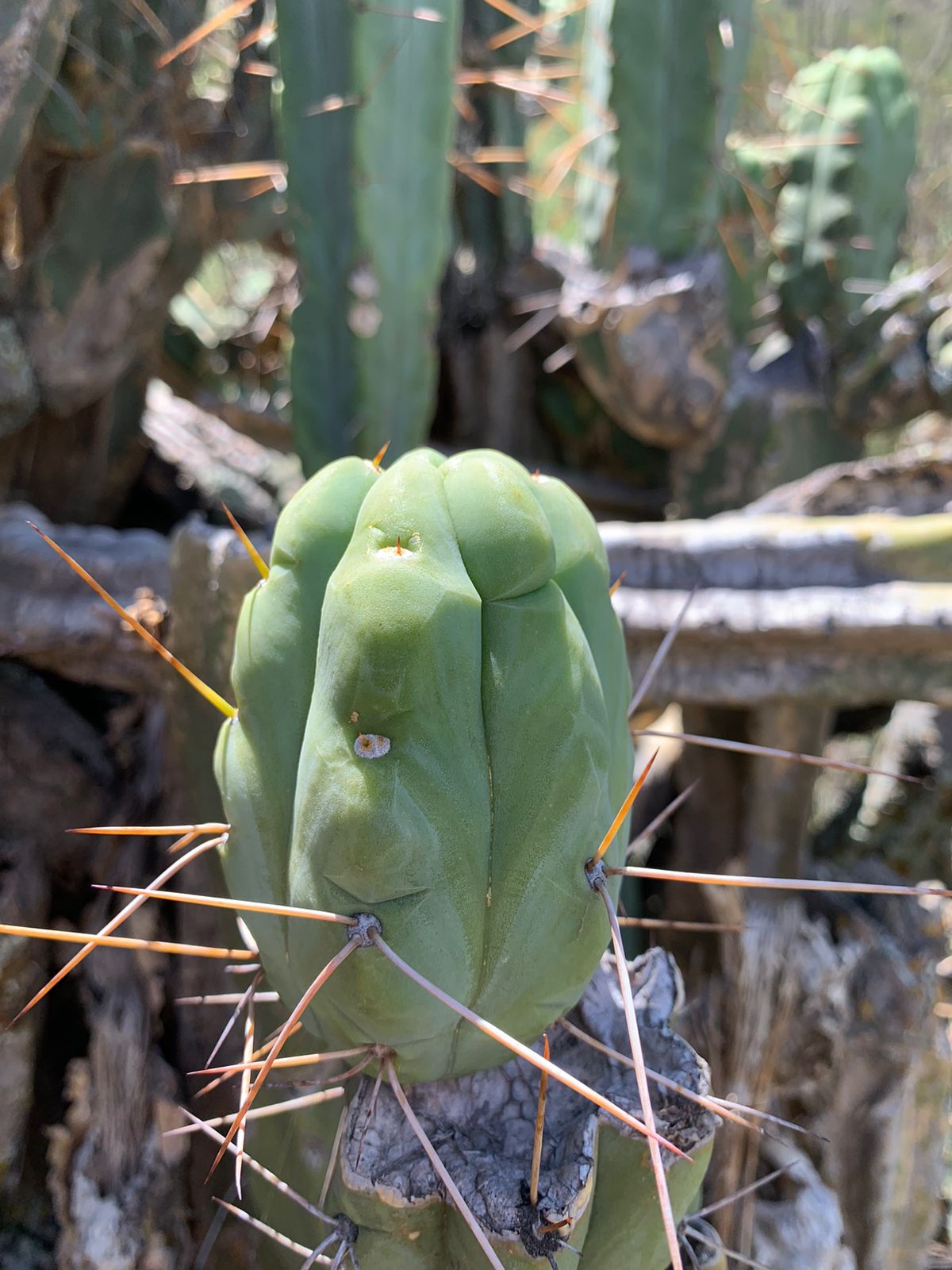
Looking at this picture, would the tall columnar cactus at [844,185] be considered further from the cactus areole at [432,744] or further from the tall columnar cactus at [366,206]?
the cactus areole at [432,744]

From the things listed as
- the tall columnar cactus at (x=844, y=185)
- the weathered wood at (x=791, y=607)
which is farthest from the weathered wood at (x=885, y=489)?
the tall columnar cactus at (x=844, y=185)

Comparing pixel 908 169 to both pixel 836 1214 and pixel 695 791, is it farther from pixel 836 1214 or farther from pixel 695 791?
pixel 836 1214

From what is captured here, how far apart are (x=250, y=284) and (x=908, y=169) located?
2.42m

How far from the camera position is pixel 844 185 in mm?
2066

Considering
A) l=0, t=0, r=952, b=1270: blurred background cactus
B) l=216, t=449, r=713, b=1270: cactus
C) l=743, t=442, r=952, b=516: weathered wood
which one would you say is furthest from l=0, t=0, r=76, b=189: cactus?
l=743, t=442, r=952, b=516: weathered wood

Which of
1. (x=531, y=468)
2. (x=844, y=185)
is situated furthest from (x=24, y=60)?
(x=844, y=185)

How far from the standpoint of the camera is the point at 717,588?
1.19m

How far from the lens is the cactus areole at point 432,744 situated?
564 mm

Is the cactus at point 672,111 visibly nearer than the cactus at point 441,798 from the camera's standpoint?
No

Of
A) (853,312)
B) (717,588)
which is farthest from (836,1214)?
(853,312)

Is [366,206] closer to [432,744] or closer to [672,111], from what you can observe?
[672,111]

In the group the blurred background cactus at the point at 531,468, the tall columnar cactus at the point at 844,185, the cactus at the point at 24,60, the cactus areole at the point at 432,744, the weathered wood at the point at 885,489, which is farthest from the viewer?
the tall columnar cactus at the point at 844,185

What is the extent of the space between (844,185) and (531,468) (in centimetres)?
90

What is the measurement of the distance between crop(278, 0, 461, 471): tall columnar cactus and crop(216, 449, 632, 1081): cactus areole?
35.5 inches
